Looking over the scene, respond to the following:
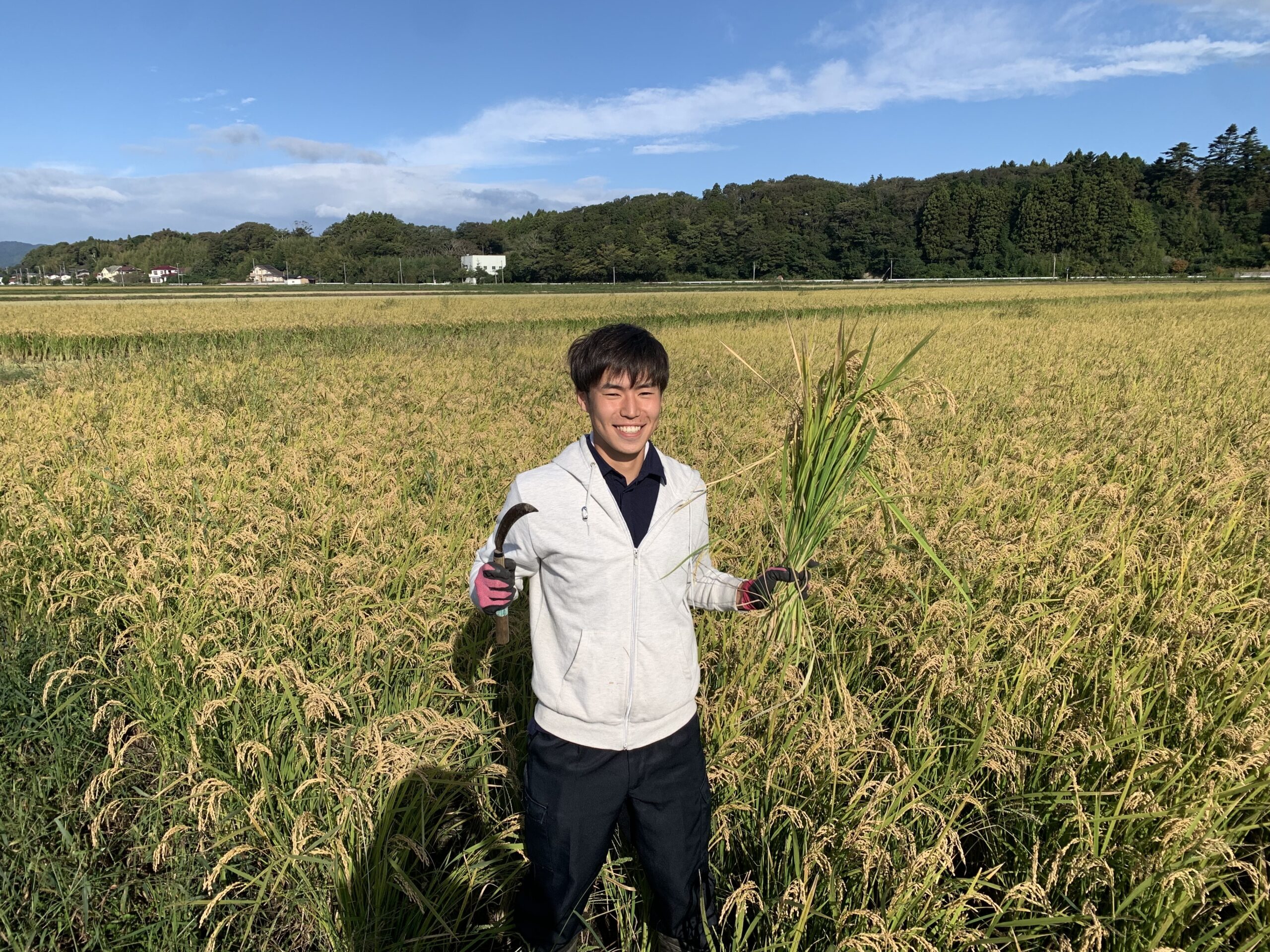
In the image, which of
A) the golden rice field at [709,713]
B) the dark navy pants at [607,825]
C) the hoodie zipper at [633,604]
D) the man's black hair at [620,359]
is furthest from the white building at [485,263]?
the dark navy pants at [607,825]

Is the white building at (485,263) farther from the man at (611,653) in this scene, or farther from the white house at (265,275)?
the man at (611,653)

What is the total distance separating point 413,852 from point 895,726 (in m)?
1.58

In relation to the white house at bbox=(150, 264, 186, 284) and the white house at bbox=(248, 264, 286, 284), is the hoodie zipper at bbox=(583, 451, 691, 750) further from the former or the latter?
the white house at bbox=(150, 264, 186, 284)

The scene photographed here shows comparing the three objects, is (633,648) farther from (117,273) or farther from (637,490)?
(117,273)

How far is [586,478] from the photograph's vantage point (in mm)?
1717

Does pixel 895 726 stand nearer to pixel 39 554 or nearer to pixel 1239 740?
pixel 1239 740

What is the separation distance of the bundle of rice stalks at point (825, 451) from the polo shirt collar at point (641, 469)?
0.34 meters

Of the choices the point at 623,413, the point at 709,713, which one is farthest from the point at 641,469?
the point at 709,713

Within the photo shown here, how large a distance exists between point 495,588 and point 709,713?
108 cm

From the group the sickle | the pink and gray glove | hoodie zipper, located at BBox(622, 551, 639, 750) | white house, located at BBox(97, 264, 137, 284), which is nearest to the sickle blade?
the sickle

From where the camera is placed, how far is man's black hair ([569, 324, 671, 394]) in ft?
5.82

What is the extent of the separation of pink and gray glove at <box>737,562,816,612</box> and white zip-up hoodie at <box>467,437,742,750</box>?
0.53ft

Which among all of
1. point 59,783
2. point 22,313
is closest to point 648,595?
point 59,783

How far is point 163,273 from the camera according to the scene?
117 metres
